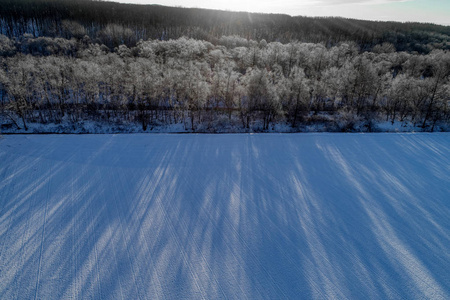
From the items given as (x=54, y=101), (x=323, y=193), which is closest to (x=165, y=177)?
(x=323, y=193)

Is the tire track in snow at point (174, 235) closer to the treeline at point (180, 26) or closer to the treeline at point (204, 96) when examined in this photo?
the treeline at point (204, 96)

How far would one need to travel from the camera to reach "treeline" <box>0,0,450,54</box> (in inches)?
3007

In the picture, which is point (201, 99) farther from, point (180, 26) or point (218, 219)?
point (180, 26)

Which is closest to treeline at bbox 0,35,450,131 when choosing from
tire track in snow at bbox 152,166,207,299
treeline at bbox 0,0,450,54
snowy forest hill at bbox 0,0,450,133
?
snowy forest hill at bbox 0,0,450,133

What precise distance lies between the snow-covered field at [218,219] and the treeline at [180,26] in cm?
5477

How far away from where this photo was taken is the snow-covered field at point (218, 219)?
1363 cm

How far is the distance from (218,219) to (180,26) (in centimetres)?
8908

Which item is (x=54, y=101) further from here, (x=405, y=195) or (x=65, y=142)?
(x=405, y=195)

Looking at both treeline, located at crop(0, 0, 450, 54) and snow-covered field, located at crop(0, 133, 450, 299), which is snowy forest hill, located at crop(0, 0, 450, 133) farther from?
treeline, located at crop(0, 0, 450, 54)

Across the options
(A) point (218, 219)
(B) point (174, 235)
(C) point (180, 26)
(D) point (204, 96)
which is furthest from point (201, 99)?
(C) point (180, 26)

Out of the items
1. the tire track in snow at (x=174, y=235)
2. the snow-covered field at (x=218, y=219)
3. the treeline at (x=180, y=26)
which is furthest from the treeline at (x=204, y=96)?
the treeline at (x=180, y=26)

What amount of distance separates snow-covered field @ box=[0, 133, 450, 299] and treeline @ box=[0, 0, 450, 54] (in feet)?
180

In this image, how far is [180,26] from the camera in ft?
296

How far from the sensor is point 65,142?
1064 inches
